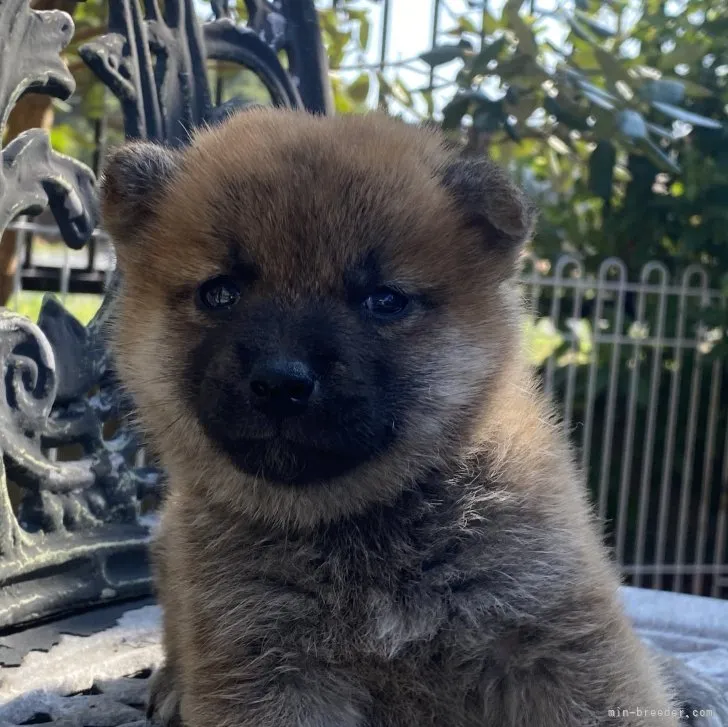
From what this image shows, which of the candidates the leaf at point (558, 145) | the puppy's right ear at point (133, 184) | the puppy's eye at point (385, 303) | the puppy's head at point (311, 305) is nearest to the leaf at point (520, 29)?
the leaf at point (558, 145)

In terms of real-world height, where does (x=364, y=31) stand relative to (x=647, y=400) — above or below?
above

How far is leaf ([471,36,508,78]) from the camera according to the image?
12.5 feet

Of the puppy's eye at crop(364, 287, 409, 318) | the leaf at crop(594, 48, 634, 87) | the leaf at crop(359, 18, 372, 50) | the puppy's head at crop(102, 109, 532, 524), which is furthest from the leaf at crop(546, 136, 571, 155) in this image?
the puppy's eye at crop(364, 287, 409, 318)

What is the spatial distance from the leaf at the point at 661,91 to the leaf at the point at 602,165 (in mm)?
414

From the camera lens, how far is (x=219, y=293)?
1.55 m

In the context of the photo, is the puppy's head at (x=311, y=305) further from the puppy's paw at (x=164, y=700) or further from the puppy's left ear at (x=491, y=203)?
the puppy's paw at (x=164, y=700)

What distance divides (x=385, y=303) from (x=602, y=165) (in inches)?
106

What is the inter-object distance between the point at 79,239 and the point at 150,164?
1.66 feet

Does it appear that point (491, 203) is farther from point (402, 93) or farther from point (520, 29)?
point (402, 93)

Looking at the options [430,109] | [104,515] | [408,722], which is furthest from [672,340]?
[408,722]

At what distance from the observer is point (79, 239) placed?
7.15 ft

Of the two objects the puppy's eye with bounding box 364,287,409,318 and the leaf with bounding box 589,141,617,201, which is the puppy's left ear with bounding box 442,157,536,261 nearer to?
the puppy's eye with bounding box 364,287,409,318

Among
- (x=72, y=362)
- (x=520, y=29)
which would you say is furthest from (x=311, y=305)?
(x=520, y=29)

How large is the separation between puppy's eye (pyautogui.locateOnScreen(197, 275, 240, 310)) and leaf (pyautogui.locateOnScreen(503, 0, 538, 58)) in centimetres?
257
